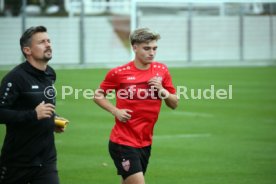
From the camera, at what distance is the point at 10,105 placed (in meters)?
7.18

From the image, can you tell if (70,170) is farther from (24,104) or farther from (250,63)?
(250,63)

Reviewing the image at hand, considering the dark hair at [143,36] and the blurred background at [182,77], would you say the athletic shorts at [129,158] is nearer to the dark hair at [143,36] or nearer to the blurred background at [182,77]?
the dark hair at [143,36]

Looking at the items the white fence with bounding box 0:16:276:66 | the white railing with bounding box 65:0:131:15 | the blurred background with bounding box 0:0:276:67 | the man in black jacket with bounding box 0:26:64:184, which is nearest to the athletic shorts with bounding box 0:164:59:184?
the man in black jacket with bounding box 0:26:64:184

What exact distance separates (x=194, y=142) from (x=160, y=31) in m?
25.1

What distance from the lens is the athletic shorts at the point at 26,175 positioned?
732cm

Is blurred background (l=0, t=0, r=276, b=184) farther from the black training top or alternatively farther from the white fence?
the black training top

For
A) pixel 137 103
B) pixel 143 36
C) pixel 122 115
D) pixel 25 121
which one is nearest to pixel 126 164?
pixel 122 115

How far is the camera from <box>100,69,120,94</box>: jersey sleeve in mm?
8484

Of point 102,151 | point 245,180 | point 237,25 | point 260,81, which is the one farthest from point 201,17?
point 245,180

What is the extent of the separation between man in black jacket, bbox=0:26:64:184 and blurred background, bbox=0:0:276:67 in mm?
27613

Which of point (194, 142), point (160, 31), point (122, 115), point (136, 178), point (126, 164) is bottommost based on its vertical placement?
point (194, 142)

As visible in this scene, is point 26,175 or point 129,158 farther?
point 129,158

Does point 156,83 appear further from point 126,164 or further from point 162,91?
point 126,164

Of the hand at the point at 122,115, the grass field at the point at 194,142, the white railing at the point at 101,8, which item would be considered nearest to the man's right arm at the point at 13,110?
the hand at the point at 122,115
